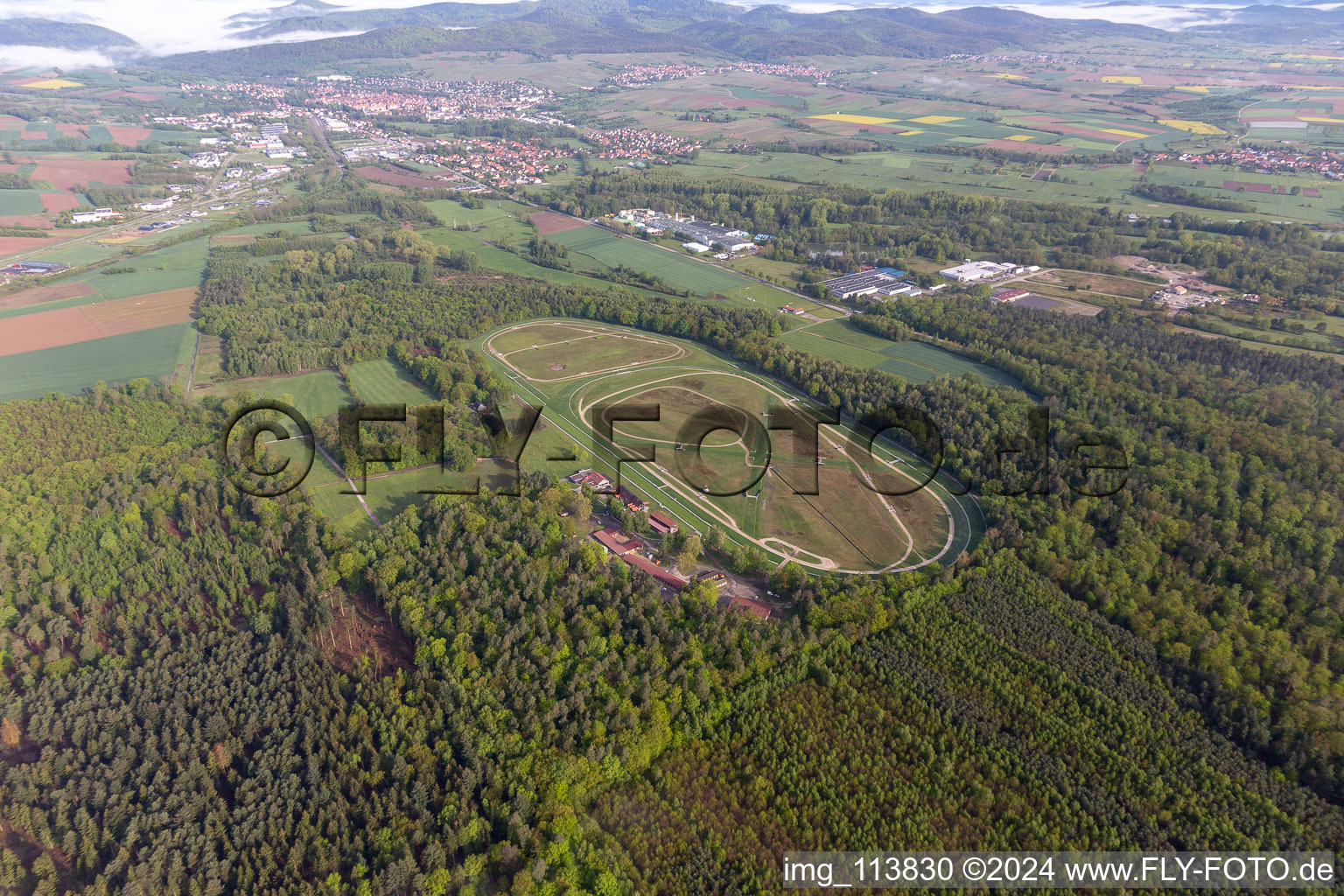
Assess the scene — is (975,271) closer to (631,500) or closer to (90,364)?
(631,500)

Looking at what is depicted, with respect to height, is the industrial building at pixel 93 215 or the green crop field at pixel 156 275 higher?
the industrial building at pixel 93 215

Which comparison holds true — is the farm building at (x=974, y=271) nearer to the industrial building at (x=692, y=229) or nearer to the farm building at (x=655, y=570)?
the industrial building at (x=692, y=229)

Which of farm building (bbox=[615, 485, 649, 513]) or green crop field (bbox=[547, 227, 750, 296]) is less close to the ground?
green crop field (bbox=[547, 227, 750, 296])

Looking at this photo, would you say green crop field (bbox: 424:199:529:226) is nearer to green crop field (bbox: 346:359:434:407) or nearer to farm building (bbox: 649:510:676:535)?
green crop field (bbox: 346:359:434:407)

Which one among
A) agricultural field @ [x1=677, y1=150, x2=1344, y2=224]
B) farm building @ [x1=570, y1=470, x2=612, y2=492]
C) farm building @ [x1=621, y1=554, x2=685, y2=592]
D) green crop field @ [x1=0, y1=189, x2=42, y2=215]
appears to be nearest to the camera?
farm building @ [x1=621, y1=554, x2=685, y2=592]

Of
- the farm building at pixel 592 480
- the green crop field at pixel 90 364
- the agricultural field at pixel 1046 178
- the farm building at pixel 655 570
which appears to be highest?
the agricultural field at pixel 1046 178

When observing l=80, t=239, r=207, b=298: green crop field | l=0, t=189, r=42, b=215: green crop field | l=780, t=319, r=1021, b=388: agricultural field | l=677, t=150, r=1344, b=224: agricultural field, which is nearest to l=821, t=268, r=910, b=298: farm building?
l=780, t=319, r=1021, b=388: agricultural field

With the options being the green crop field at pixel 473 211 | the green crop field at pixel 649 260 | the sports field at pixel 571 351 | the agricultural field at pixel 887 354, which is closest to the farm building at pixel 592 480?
the sports field at pixel 571 351
